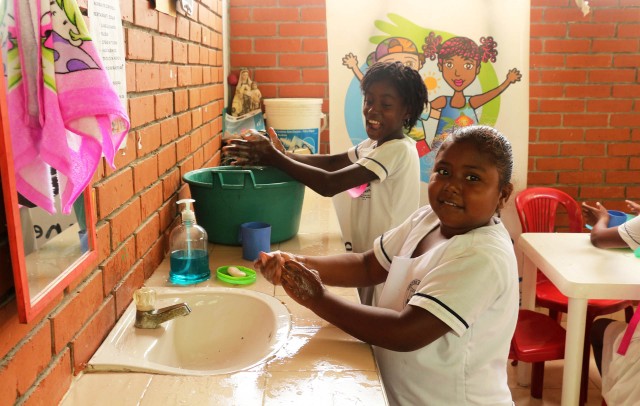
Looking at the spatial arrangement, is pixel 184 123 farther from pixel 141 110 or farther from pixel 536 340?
pixel 536 340

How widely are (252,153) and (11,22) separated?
1167mm

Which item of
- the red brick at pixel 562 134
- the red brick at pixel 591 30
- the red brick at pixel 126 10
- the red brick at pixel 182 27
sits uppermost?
the red brick at pixel 591 30

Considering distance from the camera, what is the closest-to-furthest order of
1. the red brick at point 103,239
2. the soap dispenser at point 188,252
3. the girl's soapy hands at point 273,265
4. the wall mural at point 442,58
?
the red brick at point 103,239, the girl's soapy hands at point 273,265, the soap dispenser at point 188,252, the wall mural at point 442,58

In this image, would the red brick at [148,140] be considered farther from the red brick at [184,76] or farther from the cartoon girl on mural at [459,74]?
the cartoon girl on mural at [459,74]

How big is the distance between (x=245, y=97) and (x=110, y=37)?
75.9 inches

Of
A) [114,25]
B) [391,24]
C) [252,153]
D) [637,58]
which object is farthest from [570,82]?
[114,25]

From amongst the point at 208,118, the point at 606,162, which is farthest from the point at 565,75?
the point at 208,118

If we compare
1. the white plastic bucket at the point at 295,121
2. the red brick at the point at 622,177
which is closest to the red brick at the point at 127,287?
the white plastic bucket at the point at 295,121

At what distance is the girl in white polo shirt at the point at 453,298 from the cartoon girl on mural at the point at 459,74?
188 cm

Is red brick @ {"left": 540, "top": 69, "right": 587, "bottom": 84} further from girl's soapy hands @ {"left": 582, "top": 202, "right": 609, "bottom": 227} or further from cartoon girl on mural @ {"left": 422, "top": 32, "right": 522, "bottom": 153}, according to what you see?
girl's soapy hands @ {"left": 582, "top": 202, "right": 609, "bottom": 227}

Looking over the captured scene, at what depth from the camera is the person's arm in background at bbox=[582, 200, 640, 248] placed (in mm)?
2184

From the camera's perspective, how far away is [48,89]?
0.75m

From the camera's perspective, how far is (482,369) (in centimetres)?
115

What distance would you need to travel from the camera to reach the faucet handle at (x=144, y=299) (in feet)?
4.01
